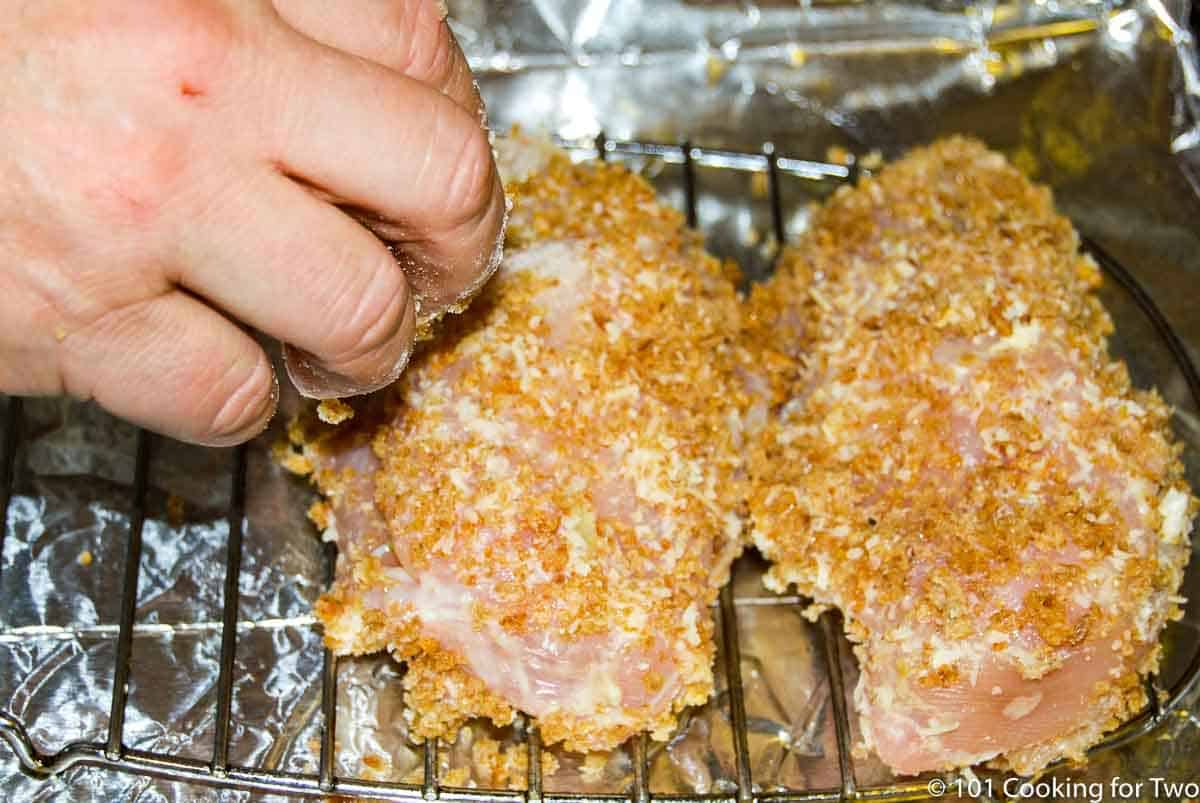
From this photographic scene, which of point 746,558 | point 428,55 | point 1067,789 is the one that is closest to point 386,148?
point 428,55

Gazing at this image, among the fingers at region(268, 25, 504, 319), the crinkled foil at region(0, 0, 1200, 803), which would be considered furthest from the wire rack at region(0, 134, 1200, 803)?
the fingers at region(268, 25, 504, 319)

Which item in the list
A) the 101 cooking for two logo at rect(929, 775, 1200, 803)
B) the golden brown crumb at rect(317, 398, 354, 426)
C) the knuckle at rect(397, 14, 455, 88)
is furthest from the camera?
the 101 cooking for two logo at rect(929, 775, 1200, 803)

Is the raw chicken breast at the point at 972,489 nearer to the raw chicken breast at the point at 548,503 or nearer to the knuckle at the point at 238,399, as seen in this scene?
the raw chicken breast at the point at 548,503

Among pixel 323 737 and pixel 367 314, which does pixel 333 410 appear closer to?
pixel 367 314

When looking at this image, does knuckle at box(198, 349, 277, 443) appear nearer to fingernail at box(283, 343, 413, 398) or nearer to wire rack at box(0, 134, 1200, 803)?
fingernail at box(283, 343, 413, 398)

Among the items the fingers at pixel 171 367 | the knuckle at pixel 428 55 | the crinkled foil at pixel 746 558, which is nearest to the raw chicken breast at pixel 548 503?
the crinkled foil at pixel 746 558

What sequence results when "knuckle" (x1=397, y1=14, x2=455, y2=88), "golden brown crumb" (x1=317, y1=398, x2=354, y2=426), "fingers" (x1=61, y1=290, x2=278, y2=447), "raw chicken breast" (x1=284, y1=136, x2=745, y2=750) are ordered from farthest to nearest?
"raw chicken breast" (x1=284, y1=136, x2=745, y2=750), "golden brown crumb" (x1=317, y1=398, x2=354, y2=426), "knuckle" (x1=397, y1=14, x2=455, y2=88), "fingers" (x1=61, y1=290, x2=278, y2=447)

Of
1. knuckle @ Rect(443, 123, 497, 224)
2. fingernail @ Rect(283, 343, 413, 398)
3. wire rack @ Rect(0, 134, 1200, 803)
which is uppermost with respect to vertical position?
knuckle @ Rect(443, 123, 497, 224)

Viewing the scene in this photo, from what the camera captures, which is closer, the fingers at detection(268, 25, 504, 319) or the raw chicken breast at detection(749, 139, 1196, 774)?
the fingers at detection(268, 25, 504, 319)
